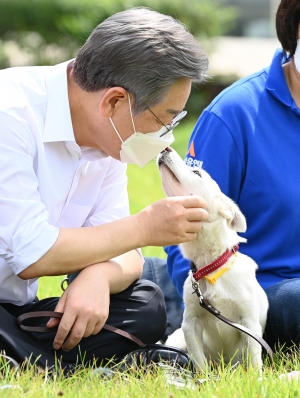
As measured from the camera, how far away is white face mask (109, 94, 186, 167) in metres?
3.21

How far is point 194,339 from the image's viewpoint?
3525 mm

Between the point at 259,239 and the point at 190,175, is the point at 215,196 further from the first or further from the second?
the point at 259,239

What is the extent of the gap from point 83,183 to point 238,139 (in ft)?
2.63

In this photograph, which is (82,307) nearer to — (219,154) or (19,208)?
(19,208)

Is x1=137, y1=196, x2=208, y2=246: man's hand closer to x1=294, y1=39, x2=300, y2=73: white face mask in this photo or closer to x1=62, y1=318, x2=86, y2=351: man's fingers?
x1=62, y1=318, x2=86, y2=351: man's fingers

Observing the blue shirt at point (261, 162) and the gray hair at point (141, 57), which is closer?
the gray hair at point (141, 57)

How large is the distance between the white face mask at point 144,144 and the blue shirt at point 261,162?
46 cm

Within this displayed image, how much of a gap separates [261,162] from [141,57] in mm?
930

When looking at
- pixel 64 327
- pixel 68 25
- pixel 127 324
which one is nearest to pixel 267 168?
pixel 127 324

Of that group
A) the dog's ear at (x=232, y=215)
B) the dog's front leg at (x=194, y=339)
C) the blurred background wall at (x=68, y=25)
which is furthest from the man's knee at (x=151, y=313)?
the blurred background wall at (x=68, y=25)

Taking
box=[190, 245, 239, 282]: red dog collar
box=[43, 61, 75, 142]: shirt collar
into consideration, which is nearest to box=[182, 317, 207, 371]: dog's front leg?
box=[190, 245, 239, 282]: red dog collar

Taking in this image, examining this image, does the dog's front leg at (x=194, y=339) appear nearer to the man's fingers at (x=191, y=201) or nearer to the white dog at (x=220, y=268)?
the white dog at (x=220, y=268)

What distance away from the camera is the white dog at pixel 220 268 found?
344 centimetres

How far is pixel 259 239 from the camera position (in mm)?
3744
